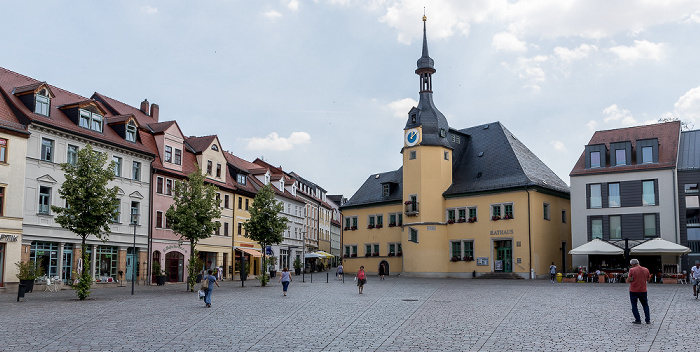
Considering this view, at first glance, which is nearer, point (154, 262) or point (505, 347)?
point (505, 347)

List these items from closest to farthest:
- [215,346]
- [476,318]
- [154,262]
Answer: [215,346]
[476,318]
[154,262]

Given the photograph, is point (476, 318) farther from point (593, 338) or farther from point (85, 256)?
point (85, 256)

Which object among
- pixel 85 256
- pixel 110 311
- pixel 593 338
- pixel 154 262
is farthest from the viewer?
pixel 154 262

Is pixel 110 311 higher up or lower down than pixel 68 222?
lower down

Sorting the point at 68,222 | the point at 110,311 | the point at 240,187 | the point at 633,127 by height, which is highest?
the point at 633,127

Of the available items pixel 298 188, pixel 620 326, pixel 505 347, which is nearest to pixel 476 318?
pixel 620 326

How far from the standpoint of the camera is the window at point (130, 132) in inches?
1837

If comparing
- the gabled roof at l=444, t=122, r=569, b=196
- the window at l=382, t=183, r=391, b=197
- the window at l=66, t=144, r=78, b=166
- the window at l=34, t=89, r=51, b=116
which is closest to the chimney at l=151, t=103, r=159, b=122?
the window at l=66, t=144, r=78, b=166

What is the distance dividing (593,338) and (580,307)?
8673mm

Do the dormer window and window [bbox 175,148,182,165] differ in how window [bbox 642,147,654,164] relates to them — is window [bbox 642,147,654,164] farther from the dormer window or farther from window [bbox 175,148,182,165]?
the dormer window

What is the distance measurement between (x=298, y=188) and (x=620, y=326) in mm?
67581

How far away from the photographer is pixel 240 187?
60500 millimetres

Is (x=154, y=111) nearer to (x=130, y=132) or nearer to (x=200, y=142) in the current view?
(x=200, y=142)

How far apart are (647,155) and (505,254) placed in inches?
540
